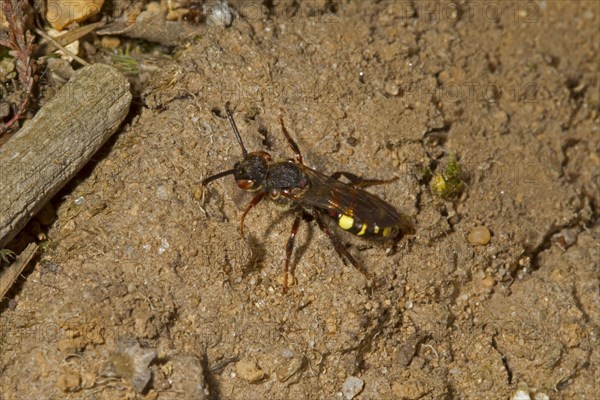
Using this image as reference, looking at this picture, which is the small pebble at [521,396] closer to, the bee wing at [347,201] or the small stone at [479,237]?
the small stone at [479,237]

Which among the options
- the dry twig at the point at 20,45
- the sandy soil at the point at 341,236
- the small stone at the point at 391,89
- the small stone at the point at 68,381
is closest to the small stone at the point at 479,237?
the sandy soil at the point at 341,236

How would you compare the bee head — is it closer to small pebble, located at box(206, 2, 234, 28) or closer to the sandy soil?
the sandy soil

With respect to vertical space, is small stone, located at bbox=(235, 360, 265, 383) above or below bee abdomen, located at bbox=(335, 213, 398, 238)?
below

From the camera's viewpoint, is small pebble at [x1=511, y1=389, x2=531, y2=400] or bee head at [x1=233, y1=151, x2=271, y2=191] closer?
bee head at [x1=233, y1=151, x2=271, y2=191]

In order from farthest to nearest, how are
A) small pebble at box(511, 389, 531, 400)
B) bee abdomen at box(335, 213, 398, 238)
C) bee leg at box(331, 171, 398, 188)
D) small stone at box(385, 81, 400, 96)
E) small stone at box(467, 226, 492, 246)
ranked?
small stone at box(385, 81, 400, 96) < small stone at box(467, 226, 492, 246) < bee leg at box(331, 171, 398, 188) < small pebble at box(511, 389, 531, 400) < bee abdomen at box(335, 213, 398, 238)

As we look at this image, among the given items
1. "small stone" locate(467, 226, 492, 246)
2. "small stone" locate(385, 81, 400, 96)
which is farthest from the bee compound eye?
"small stone" locate(467, 226, 492, 246)

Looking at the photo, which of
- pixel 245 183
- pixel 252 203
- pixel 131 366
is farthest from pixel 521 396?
pixel 131 366

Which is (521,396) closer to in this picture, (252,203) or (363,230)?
(363,230)

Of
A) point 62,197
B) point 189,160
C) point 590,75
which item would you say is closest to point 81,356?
point 62,197
